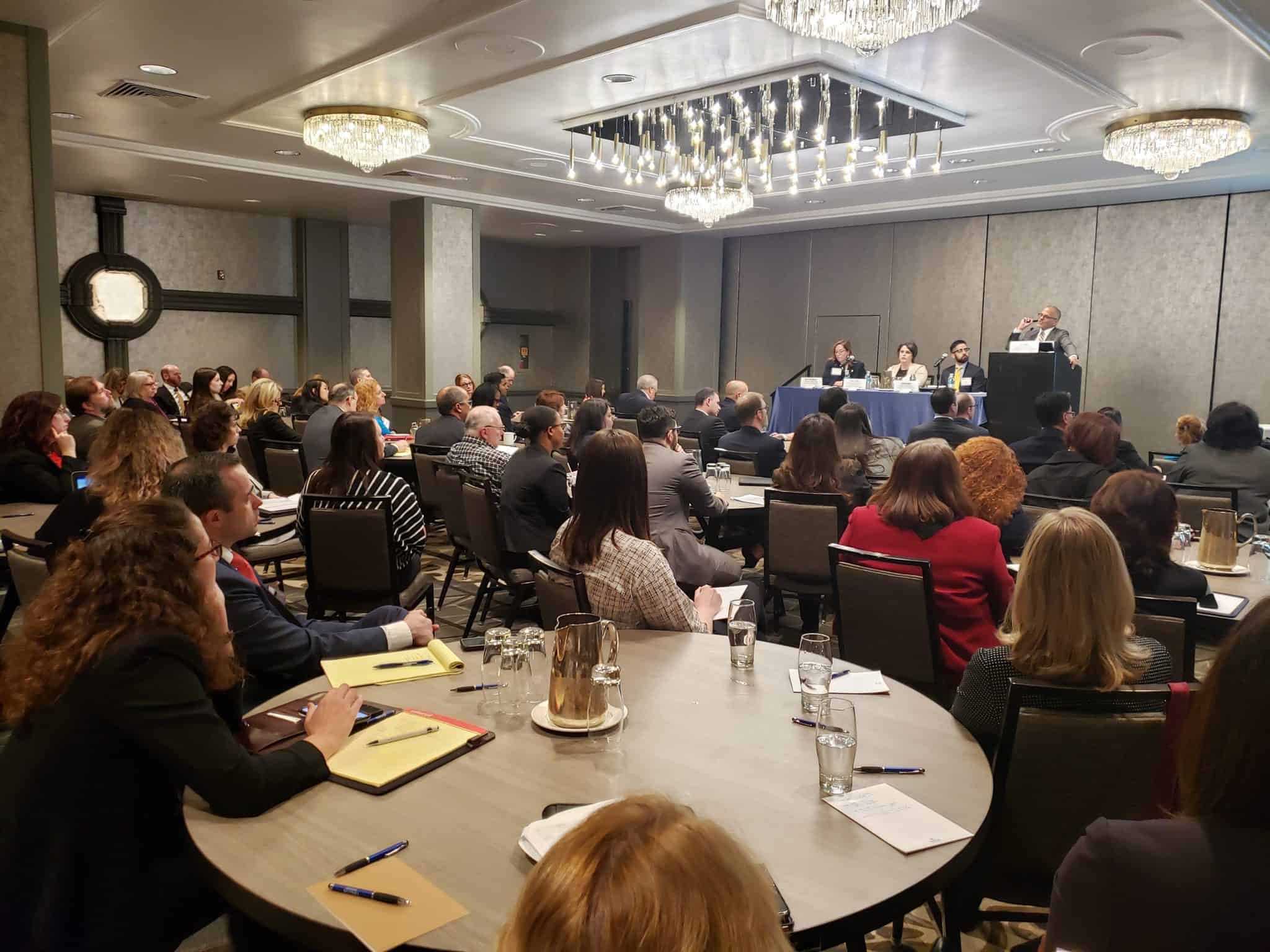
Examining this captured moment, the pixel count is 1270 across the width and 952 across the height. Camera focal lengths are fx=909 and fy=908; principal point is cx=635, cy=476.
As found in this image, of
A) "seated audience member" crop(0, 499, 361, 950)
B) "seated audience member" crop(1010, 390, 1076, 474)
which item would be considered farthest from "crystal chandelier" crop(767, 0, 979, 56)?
"seated audience member" crop(0, 499, 361, 950)

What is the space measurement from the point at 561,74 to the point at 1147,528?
488cm

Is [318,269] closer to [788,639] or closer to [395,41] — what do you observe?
[395,41]

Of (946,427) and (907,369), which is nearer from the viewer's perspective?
(946,427)

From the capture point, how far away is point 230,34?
18.1 feet

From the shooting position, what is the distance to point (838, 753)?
67.8 inches

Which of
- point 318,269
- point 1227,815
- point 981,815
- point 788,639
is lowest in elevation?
point 788,639

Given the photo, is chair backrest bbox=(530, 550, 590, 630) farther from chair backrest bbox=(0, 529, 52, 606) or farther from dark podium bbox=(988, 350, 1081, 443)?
dark podium bbox=(988, 350, 1081, 443)

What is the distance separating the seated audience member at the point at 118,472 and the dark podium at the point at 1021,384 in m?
7.45

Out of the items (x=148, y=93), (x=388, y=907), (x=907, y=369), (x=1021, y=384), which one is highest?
Result: (x=148, y=93)

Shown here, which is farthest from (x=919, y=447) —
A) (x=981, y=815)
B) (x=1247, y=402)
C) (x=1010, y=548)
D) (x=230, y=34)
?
(x=1247, y=402)

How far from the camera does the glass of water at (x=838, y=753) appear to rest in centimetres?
173

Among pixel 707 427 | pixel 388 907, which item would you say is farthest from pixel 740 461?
pixel 388 907

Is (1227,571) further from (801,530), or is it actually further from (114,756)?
(114,756)

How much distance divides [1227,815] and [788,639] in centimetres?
414
